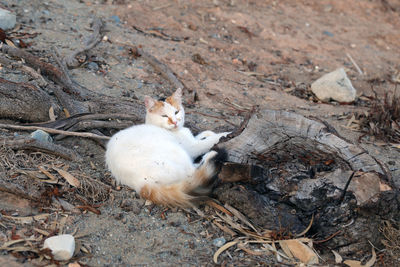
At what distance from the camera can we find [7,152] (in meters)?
3.68

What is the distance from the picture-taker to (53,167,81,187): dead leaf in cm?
359

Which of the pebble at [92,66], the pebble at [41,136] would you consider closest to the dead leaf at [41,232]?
the pebble at [41,136]

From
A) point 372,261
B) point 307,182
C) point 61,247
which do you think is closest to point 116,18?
point 307,182

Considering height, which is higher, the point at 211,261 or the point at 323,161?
the point at 323,161

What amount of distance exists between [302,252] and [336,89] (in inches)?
156

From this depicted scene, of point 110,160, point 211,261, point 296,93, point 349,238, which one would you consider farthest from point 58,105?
point 296,93

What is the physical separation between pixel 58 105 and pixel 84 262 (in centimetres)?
233

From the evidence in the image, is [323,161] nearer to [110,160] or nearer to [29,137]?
[110,160]

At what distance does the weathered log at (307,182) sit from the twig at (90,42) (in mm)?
2952

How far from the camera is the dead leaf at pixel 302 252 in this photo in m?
3.12

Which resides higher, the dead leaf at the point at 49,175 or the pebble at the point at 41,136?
the pebble at the point at 41,136

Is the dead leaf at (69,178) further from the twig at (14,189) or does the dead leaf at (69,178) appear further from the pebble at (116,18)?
the pebble at (116,18)

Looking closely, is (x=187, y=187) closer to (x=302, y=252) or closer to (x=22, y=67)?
(x=302, y=252)

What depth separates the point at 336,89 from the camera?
6543mm
